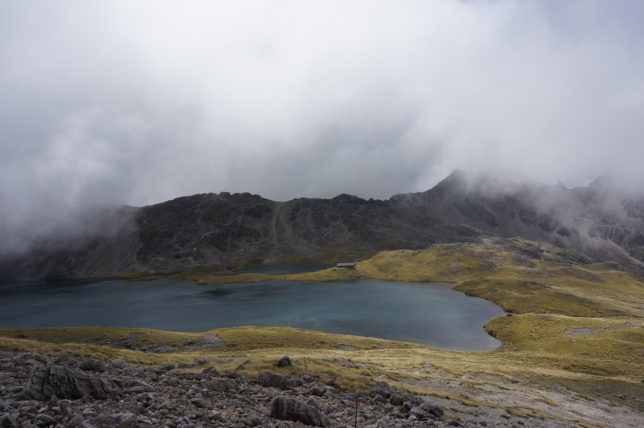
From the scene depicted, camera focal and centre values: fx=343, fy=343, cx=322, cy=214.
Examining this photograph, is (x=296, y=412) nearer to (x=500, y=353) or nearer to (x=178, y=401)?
(x=178, y=401)

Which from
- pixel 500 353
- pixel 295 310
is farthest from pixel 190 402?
pixel 295 310

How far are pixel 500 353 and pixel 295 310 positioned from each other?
61.6 m

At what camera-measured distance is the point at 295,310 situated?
10894 centimetres

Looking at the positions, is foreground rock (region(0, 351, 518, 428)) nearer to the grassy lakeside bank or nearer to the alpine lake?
the grassy lakeside bank

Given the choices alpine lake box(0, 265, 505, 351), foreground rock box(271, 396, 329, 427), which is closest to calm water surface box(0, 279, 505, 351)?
alpine lake box(0, 265, 505, 351)

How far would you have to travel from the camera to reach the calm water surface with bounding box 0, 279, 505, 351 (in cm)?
8538

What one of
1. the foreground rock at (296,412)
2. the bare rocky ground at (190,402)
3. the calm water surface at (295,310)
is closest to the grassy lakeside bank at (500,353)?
the bare rocky ground at (190,402)

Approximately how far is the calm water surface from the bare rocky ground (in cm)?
5357

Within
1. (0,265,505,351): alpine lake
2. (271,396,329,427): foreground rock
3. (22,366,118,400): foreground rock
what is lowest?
(0,265,505,351): alpine lake

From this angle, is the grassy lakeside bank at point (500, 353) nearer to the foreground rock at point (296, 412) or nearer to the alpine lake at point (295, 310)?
the foreground rock at point (296, 412)

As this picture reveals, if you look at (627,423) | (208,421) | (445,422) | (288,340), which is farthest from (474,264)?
(208,421)

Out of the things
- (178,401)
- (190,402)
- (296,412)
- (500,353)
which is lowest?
(500,353)

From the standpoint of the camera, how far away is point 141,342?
207 ft

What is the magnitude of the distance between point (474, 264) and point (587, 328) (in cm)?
9108
